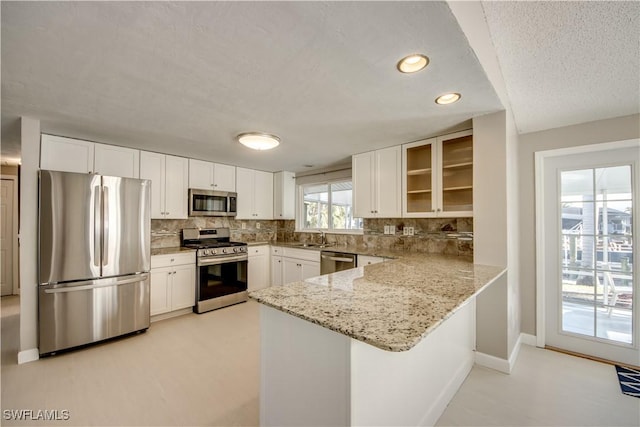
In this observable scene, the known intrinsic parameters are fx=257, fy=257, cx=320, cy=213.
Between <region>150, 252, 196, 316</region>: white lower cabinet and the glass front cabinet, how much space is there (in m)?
2.98

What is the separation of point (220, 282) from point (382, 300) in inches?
124

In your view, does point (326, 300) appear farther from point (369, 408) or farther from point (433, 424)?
point (433, 424)

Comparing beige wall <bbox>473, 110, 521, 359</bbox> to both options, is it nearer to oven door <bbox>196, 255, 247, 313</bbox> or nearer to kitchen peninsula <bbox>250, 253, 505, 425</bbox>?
kitchen peninsula <bbox>250, 253, 505, 425</bbox>

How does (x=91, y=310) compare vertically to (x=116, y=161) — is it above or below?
below

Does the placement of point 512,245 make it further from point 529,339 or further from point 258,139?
point 258,139

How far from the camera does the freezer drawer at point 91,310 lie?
94.5 inches

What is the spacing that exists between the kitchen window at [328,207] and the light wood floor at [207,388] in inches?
93.2

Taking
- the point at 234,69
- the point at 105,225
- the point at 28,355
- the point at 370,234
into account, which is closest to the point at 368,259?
the point at 370,234

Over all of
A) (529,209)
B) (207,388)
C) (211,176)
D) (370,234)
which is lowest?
(207,388)

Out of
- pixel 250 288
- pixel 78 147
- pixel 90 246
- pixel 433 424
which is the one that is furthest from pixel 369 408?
pixel 78 147

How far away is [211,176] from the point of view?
402 centimetres

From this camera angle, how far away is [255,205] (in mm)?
4664

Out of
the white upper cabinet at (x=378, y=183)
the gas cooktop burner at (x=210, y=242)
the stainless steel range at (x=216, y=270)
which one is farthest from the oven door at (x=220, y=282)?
the white upper cabinet at (x=378, y=183)

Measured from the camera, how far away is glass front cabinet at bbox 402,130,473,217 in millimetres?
2652
